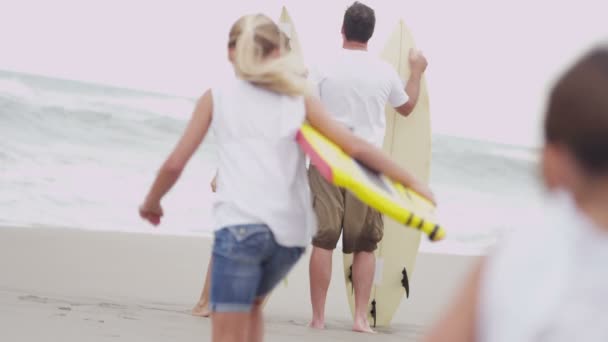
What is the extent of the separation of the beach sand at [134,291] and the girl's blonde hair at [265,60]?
2.07 m

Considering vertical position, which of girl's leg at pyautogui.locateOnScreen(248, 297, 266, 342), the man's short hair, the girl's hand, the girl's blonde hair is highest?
the girl's blonde hair

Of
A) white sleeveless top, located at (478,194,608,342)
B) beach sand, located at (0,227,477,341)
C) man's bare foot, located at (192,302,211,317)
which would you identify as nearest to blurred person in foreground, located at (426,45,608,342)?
white sleeveless top, located at (478,194,608,342)

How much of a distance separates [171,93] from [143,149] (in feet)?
23.0

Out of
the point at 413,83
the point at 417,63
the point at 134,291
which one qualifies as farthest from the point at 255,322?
the point at 134,291

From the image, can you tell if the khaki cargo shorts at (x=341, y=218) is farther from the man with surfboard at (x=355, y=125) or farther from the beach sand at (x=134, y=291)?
the beach sand at (x=134, y=291)

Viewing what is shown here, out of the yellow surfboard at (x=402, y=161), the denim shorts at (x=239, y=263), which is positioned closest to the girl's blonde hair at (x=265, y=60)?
the denim shorts at (x=239, y=263)

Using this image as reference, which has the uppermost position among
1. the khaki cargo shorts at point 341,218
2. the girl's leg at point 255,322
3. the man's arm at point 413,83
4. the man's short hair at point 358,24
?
the man's short hair at point 358,24

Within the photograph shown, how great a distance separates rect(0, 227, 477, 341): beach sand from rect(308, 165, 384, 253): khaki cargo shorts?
0.45 m

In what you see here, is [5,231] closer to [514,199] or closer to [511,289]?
[511,289]

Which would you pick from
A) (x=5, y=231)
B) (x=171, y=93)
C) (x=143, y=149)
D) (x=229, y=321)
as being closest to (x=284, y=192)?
(x=229, y=321)

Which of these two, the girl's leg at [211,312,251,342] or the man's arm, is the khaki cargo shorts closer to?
the man's arm

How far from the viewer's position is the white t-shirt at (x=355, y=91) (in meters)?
5.93

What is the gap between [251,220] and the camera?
11.5 ft

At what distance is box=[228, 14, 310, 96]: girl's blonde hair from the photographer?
3579 millimetres
